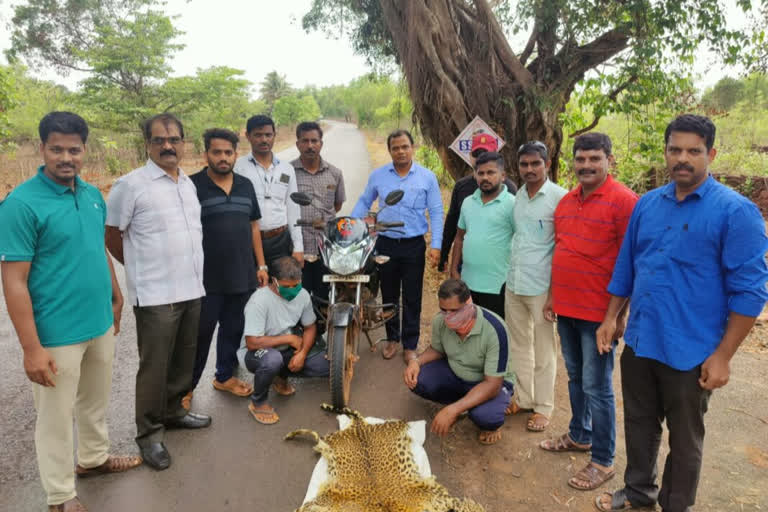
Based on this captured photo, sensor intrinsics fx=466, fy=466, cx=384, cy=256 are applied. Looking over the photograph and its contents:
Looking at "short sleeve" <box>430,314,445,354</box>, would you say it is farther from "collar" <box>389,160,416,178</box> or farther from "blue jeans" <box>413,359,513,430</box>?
"collar" <box>389,160,416,178</box>

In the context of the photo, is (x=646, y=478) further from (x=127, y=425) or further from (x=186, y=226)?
(x=127, y=425)

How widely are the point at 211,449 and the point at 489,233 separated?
101 inches

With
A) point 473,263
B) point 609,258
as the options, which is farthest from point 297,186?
point 609,258

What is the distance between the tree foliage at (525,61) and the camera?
5.98m

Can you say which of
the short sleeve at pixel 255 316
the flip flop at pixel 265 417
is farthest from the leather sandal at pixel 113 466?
the short sleeve at pixel 255 316

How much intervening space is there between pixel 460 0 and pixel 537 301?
17.1ft

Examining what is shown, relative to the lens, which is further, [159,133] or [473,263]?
[473,263]

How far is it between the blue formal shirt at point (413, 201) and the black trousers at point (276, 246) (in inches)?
26.3

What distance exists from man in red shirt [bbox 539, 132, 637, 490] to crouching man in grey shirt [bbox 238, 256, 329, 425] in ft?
6.45

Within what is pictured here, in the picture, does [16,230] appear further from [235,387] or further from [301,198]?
[235,387]

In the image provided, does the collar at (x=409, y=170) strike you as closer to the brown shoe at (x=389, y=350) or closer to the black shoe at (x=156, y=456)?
the brown shoe at (x=389, y=350)

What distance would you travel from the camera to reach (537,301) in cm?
331

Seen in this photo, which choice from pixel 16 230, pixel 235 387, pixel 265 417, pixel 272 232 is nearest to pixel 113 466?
pixel 265 417

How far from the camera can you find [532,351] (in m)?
3.60
